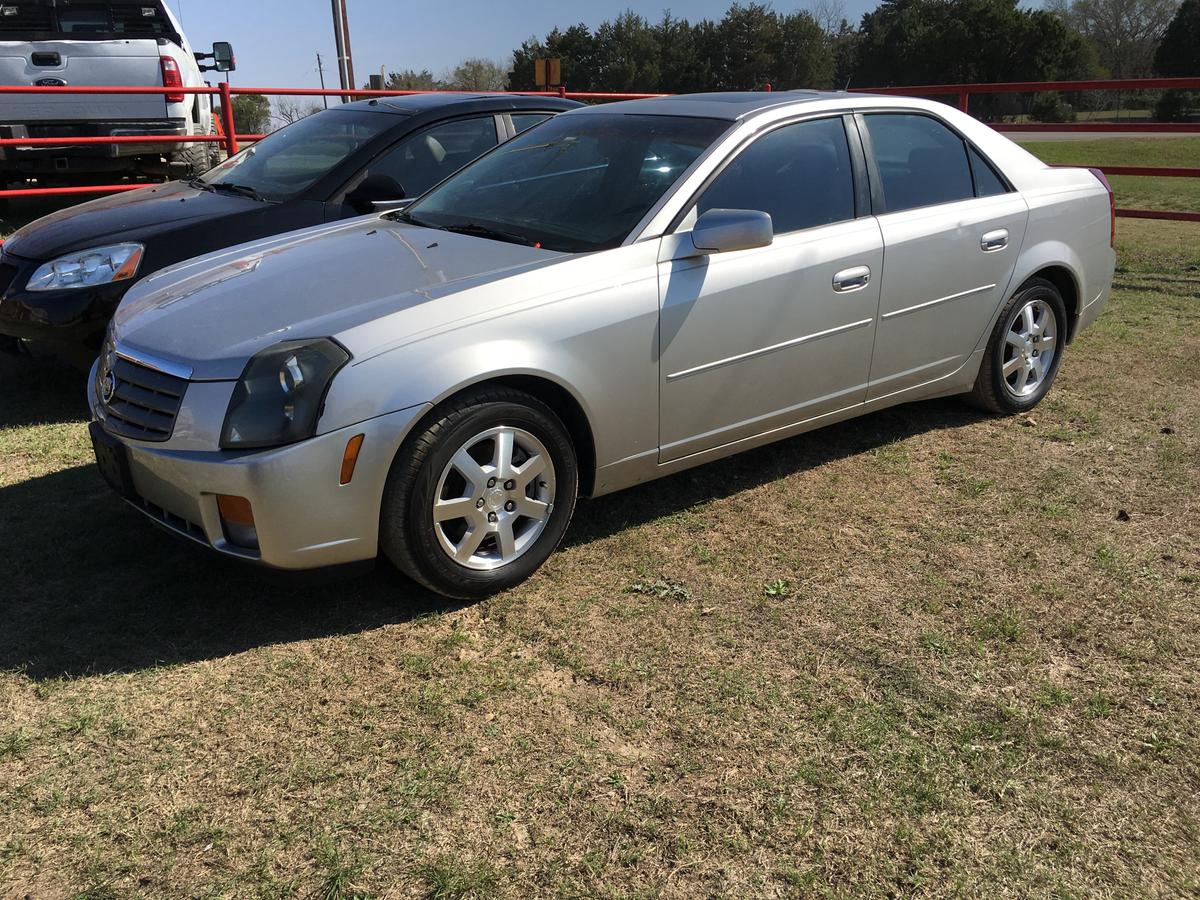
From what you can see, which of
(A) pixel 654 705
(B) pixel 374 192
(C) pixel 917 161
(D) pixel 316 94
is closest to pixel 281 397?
(A) pixel 654 705

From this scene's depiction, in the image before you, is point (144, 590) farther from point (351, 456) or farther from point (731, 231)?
point (731, 231)

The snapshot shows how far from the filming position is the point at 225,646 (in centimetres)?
317

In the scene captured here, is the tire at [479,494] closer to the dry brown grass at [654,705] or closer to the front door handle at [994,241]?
the dry brown grass at [654,705]

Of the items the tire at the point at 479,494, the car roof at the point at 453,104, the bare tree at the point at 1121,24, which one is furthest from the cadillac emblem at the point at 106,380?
the bare tree at the point at 1121,24

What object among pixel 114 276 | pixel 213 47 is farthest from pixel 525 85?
pixel 114 276

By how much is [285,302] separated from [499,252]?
780 millimetres

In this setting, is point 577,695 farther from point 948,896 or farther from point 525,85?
point 525,85

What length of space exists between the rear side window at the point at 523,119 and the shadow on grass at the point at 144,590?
2.82 meters

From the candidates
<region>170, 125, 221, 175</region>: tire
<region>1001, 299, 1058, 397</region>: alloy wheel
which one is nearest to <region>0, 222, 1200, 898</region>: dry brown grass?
<region>1001, 299, 1058, 397</region>: alloy wheel

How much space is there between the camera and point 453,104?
595 cm

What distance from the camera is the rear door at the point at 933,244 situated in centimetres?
A: 429

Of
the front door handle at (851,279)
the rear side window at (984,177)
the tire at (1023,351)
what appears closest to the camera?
the front door handle at (851,279)

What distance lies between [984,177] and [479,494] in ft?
9.85

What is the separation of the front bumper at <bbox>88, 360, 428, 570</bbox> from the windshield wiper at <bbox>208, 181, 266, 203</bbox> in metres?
2.81
